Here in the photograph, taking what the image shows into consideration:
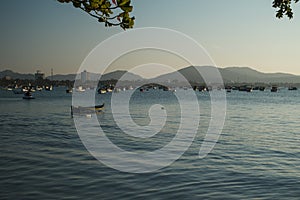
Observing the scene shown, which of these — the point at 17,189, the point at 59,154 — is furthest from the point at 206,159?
the point at 17,189

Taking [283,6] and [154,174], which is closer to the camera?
[283,6]

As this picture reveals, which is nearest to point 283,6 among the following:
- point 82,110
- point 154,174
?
point 154,174

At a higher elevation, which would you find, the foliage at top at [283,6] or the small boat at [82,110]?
the foliage at top at [283,6]

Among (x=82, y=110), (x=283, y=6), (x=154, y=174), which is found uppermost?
(x=283, y=6)

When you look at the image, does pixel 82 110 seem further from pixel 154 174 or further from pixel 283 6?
pixel 283 6

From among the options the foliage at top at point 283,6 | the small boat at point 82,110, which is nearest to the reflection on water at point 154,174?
the foliage at top at point 283,6

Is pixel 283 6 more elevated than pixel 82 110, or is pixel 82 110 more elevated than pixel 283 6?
pixel 283 6

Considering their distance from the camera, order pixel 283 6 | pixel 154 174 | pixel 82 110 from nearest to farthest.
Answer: pixel 283 6 < pixel 154 174 < pixel 82 110

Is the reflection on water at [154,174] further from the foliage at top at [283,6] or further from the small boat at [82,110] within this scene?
the small boat at [82,110]

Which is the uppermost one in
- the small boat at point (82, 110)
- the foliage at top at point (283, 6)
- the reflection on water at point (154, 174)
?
the foliage at top at point (283, 6)

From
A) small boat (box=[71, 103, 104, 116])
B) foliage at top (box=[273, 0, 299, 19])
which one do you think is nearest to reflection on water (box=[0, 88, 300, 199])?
foliage at top (box=[273, 0, 299, 19])

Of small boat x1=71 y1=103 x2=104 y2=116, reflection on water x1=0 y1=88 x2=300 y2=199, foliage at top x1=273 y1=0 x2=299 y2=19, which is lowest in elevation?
reflection on water x1=0 y1=88 x2=300 y2=199

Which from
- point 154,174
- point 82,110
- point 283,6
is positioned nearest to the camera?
point 283,6

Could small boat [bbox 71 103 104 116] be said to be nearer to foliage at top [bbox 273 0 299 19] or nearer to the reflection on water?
the reflection on water
